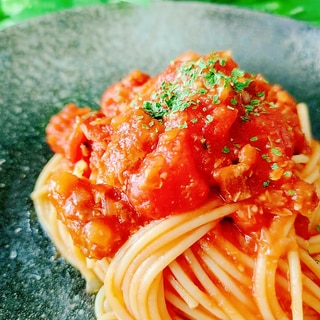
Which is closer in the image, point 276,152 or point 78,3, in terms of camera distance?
point 276,152

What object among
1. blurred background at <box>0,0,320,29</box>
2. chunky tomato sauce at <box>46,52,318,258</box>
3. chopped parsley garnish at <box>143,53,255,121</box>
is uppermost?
chopped parsley garnish at <box>143,53,255,121</box>

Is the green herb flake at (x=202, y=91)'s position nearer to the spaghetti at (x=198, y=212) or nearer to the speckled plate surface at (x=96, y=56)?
the spaghetti at (x=198, y=212)

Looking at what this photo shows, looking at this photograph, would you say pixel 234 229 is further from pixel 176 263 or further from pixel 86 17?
pixel 86 17

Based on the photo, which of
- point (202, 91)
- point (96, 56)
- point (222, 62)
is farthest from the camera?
point (96, 56)

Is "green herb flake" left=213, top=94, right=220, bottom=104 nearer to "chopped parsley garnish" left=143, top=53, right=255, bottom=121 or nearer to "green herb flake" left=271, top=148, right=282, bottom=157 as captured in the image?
"chopped parsley garnish" left=143, top=53, right=255, bottom=121

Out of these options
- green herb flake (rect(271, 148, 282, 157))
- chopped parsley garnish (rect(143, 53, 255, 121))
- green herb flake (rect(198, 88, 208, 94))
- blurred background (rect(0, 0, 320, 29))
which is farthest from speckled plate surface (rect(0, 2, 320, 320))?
green herb flake (rect(198, 88, 208, 94))

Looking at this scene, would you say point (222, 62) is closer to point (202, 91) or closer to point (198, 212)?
point (202, 91)

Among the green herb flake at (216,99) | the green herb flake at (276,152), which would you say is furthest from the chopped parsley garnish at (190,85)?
the green herb flake at (276,152)

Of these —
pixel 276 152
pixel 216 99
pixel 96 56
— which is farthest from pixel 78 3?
pixel 276 152
